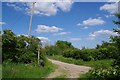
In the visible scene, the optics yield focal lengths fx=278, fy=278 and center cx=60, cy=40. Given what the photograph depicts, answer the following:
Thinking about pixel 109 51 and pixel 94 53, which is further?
pixel 94 53

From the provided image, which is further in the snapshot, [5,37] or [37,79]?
[5,37]

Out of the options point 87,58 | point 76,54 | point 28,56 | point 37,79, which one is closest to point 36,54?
point 28,56

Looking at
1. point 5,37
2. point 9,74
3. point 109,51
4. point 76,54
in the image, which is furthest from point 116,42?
point 76,54

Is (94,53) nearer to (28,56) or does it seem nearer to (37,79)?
(28,56)

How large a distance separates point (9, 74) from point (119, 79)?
5939mm

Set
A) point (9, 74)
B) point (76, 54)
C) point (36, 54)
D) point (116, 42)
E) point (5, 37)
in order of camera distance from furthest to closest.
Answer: point (76, 54)
point (36, 54)
point (5, 37)
point (9, 74)
point (116, 42)

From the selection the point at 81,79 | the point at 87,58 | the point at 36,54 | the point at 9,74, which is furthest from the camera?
the point at 87,58

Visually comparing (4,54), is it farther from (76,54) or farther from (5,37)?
(76,54)

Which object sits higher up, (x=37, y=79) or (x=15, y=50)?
(x=15, y=50)

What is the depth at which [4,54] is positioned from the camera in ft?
68.9

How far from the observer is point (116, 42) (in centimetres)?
1050

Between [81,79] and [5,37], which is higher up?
[5,37]

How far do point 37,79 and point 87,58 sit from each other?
A: 60.7 feet

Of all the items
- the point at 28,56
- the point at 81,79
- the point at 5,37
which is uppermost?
the point at 5,37
